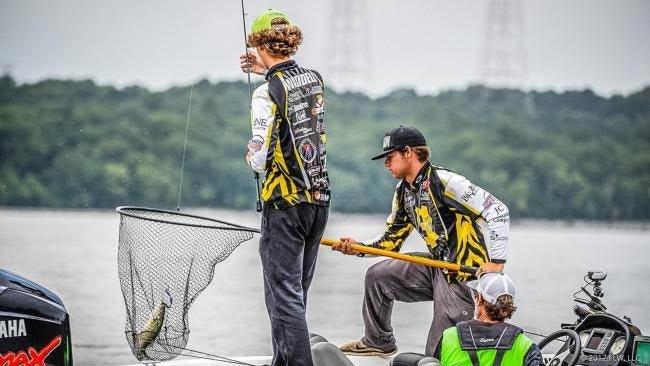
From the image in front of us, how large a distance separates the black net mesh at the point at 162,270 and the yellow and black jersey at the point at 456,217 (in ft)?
2.64

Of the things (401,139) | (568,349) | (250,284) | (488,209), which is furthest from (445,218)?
(250,284)

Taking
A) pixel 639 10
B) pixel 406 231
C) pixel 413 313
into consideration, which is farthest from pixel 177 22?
pixel 406 231

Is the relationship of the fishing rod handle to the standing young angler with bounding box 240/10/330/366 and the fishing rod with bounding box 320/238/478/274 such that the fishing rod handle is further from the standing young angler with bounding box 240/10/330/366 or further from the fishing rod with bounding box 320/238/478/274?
the standing young angler with bounding box 240/10/330/366

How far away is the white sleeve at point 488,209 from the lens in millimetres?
5723

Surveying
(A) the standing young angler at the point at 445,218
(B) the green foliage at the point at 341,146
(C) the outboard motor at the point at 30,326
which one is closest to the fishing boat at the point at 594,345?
(A) the standing young angler at the point at 445,218

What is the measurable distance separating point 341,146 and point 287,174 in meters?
30.6

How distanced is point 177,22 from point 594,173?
1327cm

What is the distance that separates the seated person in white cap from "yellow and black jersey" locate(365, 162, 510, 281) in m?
0.72

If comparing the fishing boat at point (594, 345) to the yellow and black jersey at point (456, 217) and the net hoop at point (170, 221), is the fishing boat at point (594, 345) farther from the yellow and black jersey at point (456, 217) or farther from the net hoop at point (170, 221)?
the net hoop at point (170, 221)

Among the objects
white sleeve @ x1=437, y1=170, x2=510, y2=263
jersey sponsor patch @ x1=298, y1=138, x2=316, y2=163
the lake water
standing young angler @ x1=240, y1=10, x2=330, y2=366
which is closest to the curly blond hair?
standing young angler @ x1=240, y1=10, x2=330, y2=366

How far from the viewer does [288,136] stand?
521 cm

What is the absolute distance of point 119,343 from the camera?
9297mm

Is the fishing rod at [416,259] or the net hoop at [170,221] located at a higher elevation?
the net hoop at [170,221]

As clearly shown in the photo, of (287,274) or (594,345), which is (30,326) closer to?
(287,274)
